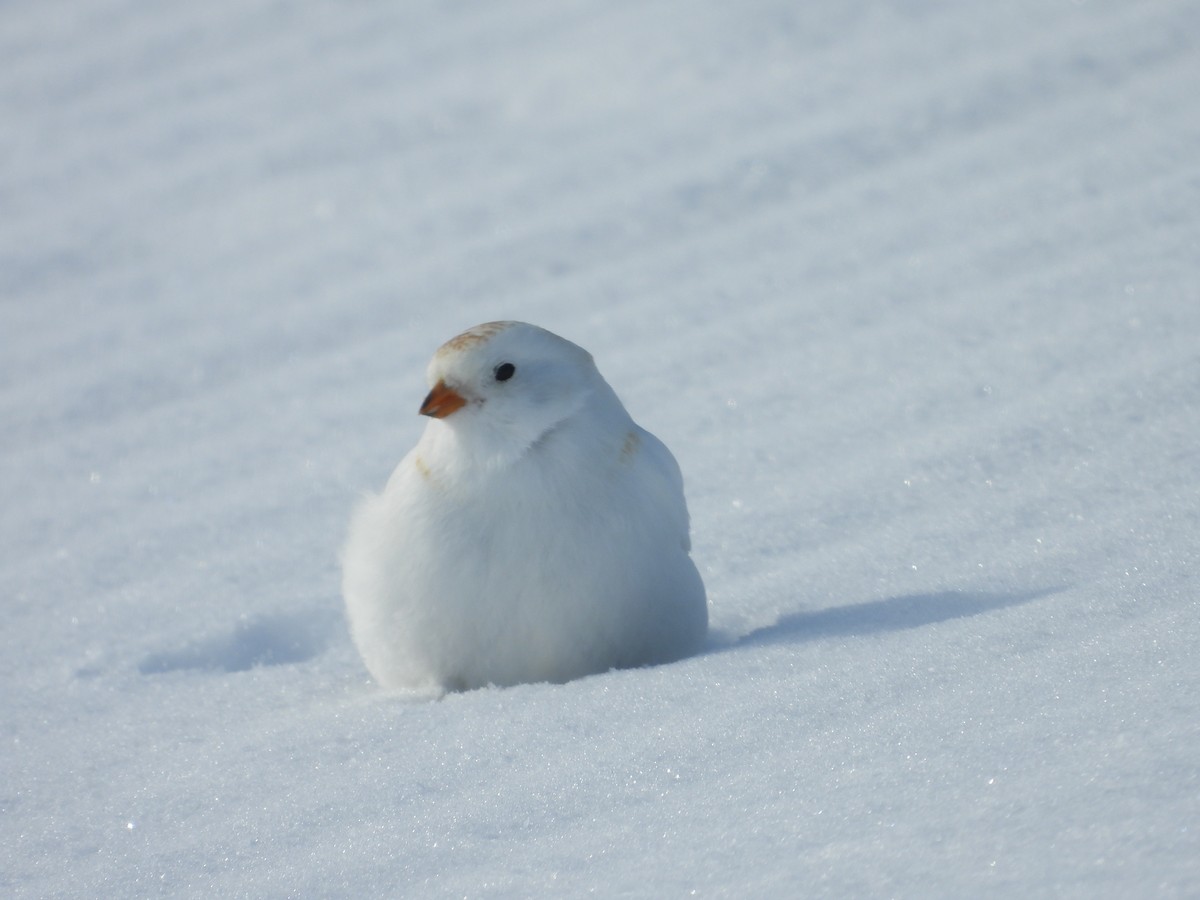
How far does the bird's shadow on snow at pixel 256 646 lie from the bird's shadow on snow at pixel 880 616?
3.02 feet

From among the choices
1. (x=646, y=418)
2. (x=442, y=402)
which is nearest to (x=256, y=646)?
(x=442, y=402)

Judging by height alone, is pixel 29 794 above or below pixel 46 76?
below

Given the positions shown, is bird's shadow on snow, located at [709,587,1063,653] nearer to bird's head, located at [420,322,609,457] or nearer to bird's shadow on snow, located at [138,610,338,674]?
bird's head, located at [420,322,609,457]

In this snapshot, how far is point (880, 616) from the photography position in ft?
8.57

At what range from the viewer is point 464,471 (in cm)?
258

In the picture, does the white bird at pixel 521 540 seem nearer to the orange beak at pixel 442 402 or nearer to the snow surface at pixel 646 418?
the orange beak at pixel 442 402

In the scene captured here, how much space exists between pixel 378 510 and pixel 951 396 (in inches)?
62.7

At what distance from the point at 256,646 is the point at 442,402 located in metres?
0.92

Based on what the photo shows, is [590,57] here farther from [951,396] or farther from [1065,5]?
[951,396]

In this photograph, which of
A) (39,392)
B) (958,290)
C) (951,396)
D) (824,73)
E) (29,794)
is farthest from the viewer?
(824,73)

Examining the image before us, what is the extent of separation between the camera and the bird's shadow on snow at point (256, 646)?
3104 millimetres

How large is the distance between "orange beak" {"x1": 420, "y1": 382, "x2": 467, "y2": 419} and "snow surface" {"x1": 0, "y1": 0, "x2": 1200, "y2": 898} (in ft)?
1.56

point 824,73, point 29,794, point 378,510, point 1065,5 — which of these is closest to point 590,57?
point 824,73

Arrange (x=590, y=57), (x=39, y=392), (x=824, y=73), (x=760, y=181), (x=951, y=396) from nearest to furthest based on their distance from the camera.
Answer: (x=951, y=396), (x=39, y=392), (x=760, y=181), (x=824, y=73), (x=590, y=57)
